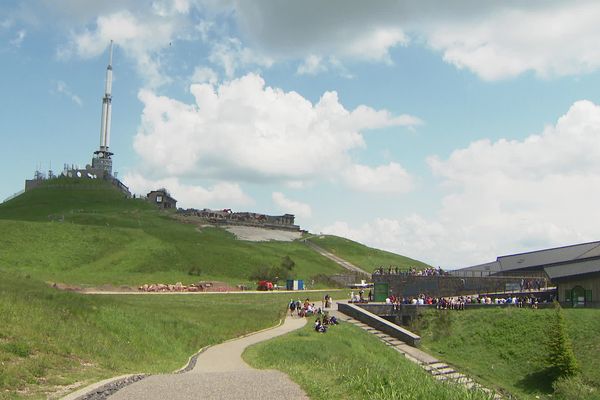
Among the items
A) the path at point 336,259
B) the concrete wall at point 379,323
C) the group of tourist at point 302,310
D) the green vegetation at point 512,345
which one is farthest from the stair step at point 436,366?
the path at point 336,259

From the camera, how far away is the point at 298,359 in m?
26.7

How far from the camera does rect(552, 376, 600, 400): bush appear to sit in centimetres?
2906

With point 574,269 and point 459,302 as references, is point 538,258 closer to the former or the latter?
point 574,269

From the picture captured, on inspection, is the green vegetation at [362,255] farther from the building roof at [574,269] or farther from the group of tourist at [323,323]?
the group of tourist at [323,323]

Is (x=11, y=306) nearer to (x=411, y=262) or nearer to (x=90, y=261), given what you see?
(x=90, y=261)

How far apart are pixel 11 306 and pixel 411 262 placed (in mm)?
114641

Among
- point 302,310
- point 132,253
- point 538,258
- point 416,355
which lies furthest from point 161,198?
point 416,355

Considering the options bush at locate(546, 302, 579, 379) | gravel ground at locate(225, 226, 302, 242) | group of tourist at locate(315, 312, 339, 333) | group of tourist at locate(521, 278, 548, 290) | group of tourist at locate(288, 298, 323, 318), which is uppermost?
gravel ground at locate(225, 226, 302, 242)

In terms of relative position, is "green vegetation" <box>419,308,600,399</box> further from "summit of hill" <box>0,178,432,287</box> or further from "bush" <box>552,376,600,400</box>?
"summit of hill" <box>0,178,432,287</box>

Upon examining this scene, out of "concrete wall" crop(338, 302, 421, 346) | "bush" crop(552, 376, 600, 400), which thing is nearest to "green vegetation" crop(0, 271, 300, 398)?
"concrete wall" crop(338, 302, 421, 346)

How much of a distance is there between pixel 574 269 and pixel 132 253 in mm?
58065

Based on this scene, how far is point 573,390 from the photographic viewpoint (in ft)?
96.4

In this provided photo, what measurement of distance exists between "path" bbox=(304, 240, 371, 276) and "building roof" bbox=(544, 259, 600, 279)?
46.0 meters

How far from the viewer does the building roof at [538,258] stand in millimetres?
71875
